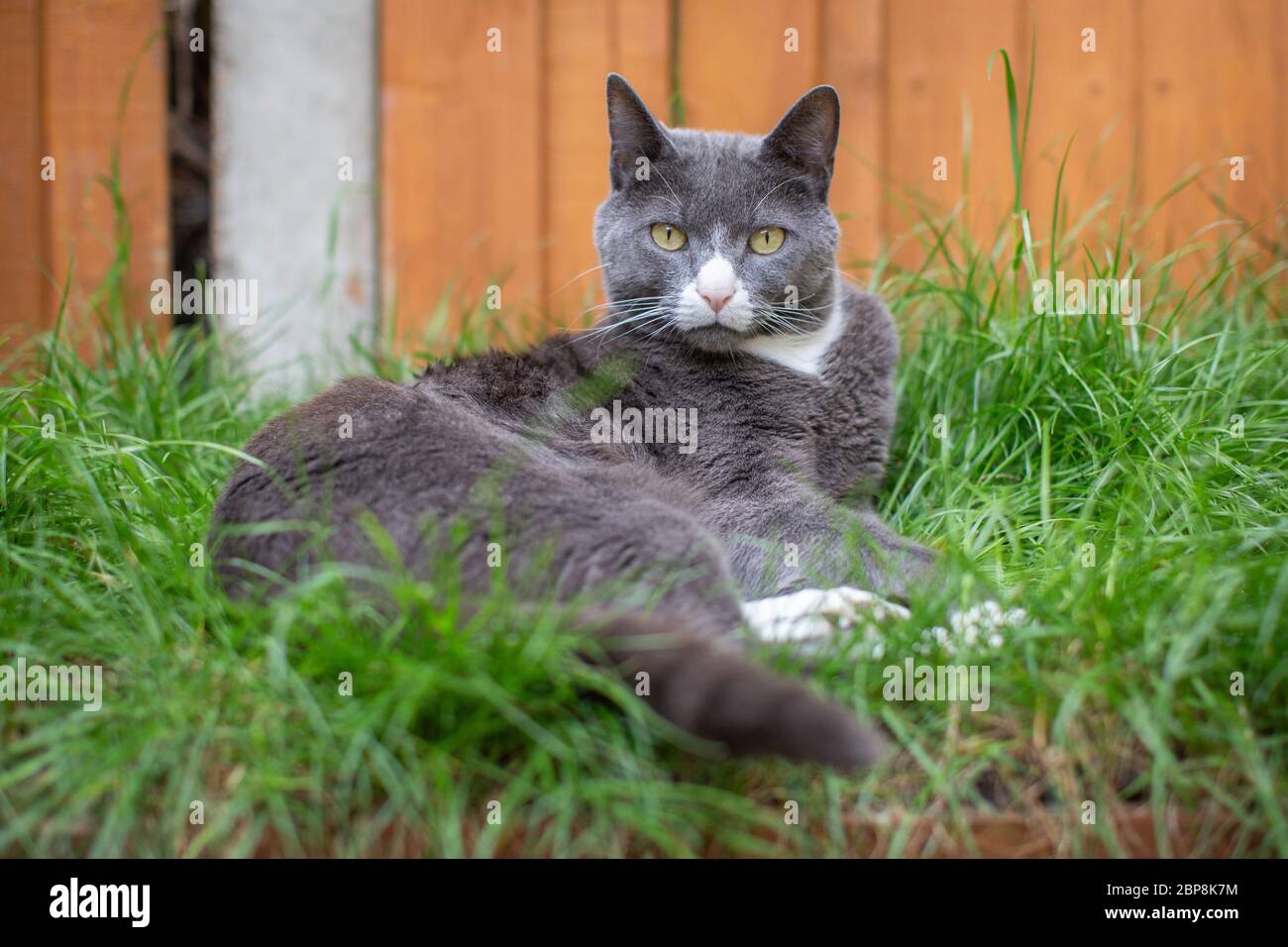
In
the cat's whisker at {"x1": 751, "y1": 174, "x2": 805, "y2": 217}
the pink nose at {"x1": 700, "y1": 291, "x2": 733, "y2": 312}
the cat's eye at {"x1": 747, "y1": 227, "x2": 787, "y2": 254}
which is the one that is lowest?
the pink nose at {"x1": 700, "y1": 291, "x2": 733, "y2": 312}

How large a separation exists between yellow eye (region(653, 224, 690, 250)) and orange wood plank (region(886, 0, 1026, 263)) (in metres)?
1.23

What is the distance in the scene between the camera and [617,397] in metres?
2.17

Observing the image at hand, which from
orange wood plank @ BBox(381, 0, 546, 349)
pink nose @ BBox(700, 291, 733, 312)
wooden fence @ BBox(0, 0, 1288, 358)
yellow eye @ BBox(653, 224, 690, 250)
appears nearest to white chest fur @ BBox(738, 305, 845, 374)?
pink nose @ BBox(700, 291, 733, 312)

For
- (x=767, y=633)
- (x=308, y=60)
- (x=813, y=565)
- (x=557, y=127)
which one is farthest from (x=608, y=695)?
(x=308, y=60)

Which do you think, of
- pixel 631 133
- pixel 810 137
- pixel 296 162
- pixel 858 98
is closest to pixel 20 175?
pixel 296 162

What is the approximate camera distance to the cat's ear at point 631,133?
2.22 metres

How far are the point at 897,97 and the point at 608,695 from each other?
2.44 metres

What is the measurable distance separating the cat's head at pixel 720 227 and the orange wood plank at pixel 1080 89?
119 centimetres

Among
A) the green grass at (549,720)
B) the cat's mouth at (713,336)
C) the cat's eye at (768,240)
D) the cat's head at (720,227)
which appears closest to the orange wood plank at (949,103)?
the cat's head at (720,227)

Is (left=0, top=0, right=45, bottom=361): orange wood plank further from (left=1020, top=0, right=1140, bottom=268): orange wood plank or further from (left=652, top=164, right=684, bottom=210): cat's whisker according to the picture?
(left=1020, top=0, right=1140, bottom=268): orange wood plank

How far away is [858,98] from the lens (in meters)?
3.21

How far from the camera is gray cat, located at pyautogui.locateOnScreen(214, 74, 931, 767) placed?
1.60 meters
